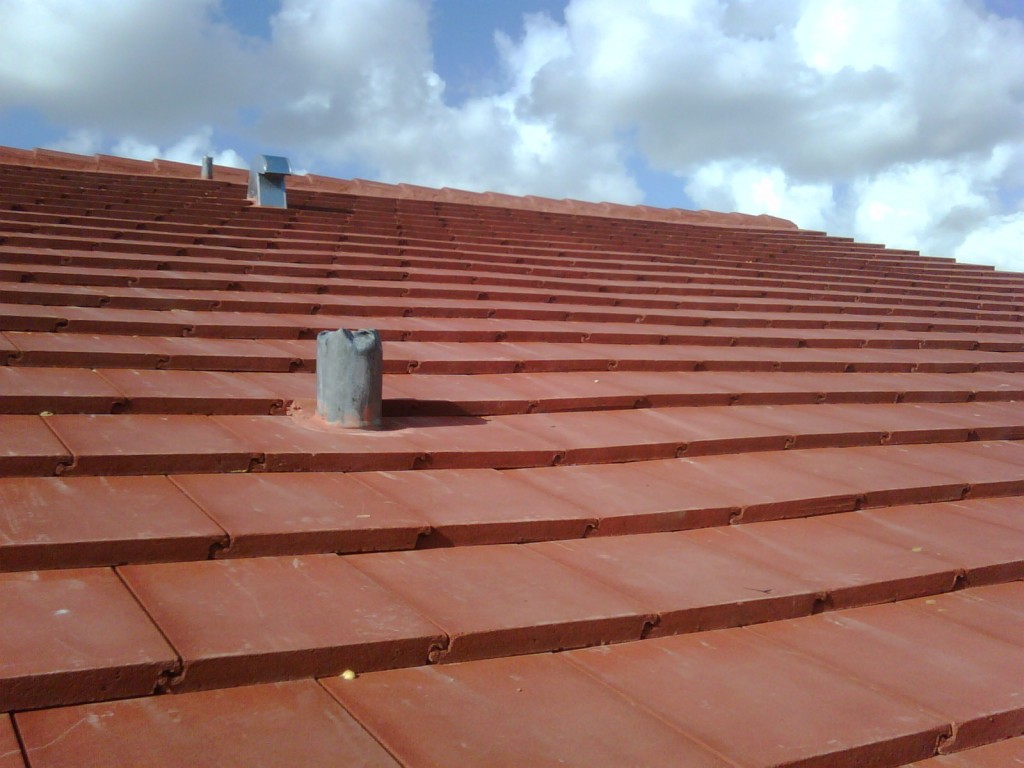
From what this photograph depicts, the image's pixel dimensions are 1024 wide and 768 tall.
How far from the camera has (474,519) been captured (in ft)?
10.2

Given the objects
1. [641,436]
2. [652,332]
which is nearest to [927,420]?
[652,332]

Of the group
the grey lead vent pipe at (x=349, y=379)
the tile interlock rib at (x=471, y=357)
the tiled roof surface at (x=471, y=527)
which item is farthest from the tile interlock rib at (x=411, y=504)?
the tile interlock rib at (x=471, y=357)

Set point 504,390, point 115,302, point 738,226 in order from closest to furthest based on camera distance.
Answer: point 504,390 → point 115,302 → point 738,226

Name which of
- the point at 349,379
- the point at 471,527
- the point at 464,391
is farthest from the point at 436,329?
the point at 471,527

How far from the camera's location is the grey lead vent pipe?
3748mm

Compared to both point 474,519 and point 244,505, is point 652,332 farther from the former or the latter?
point 244,505

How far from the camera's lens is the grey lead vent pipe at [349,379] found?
148 inches

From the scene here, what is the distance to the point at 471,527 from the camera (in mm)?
3053

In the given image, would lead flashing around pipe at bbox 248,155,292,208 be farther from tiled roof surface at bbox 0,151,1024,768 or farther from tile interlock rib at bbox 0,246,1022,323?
tile interlock rib at bbox 0,246,1022,323

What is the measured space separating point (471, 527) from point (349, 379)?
3.19 ft

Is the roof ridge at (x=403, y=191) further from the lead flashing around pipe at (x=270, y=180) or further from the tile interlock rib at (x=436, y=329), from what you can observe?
the tile interlock rib at (x=436, y=329)

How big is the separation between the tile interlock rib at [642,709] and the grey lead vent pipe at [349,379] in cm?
155

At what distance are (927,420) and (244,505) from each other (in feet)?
12.8

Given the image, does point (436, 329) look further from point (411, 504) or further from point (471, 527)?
point (471, 527)
